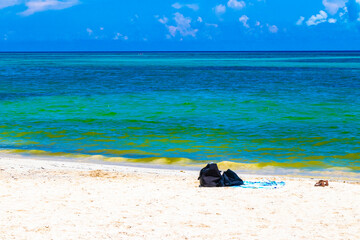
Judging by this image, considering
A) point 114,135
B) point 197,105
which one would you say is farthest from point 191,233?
point 197,105

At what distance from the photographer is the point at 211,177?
14438 mm

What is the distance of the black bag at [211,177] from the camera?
1427 centimetres

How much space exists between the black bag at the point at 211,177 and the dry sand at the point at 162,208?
1.05ft

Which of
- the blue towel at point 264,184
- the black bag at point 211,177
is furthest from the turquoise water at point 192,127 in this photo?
the black bag at point 211,177

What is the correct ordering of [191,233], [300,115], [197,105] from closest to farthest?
[191,233] → [300,115] → [197,105]

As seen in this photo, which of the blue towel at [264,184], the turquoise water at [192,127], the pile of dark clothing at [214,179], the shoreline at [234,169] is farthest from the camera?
the turquoise water at [192,127]

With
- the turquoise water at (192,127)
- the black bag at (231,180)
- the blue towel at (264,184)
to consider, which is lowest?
the turquoise water at (192,127)

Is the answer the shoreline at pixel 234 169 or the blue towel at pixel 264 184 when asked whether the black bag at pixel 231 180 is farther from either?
the shoreline at pixel 234 169

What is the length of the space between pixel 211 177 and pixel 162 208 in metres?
2.96

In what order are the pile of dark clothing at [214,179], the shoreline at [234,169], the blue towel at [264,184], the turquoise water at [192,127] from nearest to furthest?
1. the blue towel at [264,184]
2. the pile of dark clothing at [214,179]
3. the shoreline at [234,169]
4. the turquoise water at [192,127]

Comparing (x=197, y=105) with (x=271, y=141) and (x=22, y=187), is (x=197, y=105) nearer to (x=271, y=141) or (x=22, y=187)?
(x=271, y=141)

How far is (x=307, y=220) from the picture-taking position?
35.8 ft

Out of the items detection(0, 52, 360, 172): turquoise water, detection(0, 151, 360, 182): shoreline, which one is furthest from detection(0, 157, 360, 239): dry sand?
detection(0, 52, 360, 172): turquoise water

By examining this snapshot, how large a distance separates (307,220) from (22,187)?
26.5 ft
